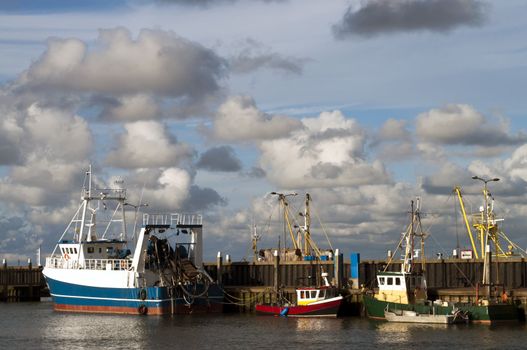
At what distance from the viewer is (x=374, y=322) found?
74375 millimetres

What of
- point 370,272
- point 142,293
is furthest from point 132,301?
point 370,272

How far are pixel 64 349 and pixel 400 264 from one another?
102ft

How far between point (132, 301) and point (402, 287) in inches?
889

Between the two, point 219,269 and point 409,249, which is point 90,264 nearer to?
point 219,269

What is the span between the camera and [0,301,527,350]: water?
206 feet

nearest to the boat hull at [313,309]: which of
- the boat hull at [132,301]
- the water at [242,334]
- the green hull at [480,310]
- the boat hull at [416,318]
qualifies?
the water at [242,334]

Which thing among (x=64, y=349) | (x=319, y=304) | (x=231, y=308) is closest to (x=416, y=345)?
(x=319, y=304)

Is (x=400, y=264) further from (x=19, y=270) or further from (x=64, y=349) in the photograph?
(x=19, y=270)

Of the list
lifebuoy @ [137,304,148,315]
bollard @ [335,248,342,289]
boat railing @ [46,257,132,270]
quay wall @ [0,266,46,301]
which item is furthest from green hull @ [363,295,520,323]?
quay wall @ [0,266,46,301]

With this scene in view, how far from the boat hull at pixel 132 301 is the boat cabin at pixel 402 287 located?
49.8 feet

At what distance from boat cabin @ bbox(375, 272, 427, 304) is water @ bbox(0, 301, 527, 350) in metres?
2.73

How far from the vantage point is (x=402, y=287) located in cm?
7544

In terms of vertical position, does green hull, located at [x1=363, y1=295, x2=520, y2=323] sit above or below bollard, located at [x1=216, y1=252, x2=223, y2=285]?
below

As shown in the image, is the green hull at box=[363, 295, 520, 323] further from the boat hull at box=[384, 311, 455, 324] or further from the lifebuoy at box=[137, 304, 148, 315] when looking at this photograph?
the lifebuoy at box=[137, 304, 148, 315]
